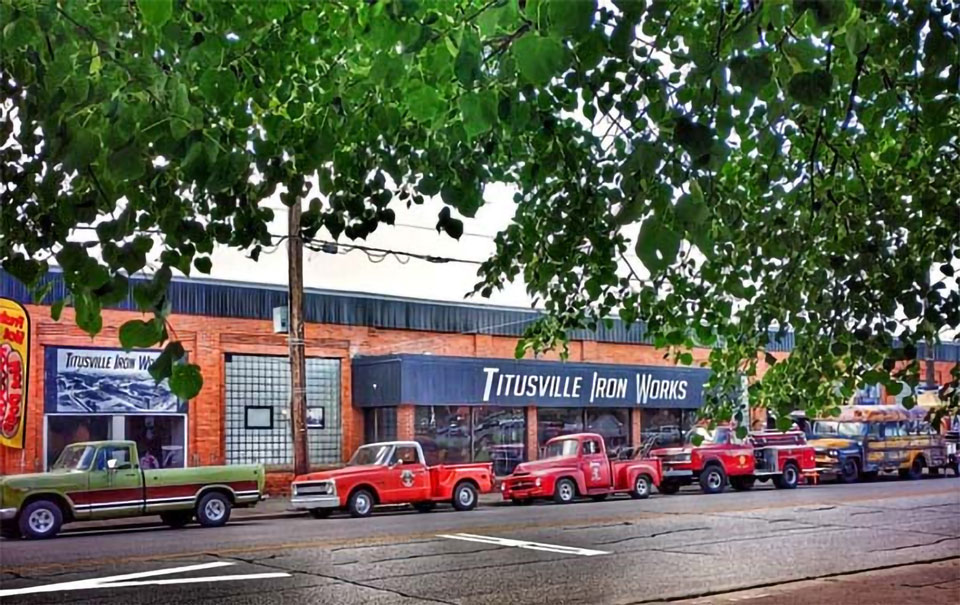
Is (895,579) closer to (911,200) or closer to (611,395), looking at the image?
(911,200)

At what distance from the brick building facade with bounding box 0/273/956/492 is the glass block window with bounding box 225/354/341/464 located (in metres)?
0.03

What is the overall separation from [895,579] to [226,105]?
11.7m

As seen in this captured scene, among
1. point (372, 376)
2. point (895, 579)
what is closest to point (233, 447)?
point (372, 376)

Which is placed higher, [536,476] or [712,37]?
[712,37]

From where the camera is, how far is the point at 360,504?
74.0 ft

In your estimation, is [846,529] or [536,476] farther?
[536,476]

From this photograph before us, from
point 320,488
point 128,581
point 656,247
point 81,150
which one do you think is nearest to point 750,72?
point 656,247

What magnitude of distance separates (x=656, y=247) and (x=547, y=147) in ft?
9.03

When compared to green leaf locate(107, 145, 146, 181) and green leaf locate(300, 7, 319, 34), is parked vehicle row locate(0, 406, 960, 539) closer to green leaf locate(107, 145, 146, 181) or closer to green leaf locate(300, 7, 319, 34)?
green leaf locate(300, 7, 319, 34)

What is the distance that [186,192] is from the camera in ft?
16.5

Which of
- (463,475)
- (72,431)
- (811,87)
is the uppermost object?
(811,87)

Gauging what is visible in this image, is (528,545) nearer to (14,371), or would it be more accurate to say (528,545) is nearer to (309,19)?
(14,371)

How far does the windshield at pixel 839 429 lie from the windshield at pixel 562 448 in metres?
10.9

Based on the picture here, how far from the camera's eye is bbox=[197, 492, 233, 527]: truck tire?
20047 mm
